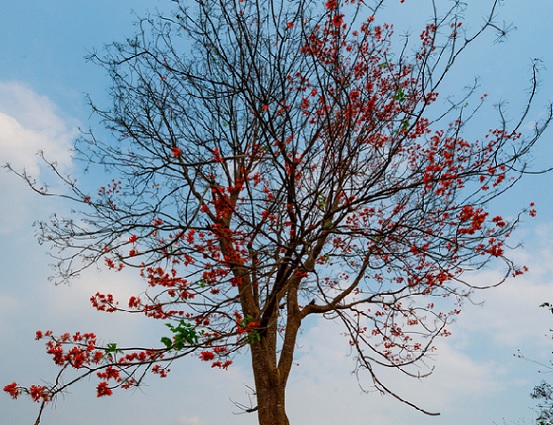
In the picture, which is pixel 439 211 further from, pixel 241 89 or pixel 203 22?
pixel 203 22

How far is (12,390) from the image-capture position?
4.84m

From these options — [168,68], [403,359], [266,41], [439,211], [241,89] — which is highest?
[168,68]

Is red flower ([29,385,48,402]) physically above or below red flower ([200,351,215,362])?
below

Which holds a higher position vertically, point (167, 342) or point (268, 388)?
point (268, 388)

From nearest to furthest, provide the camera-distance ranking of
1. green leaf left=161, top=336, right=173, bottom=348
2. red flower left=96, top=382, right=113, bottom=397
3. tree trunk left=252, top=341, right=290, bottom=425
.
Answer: green leaf left=161, top=336, right=173, bottom=348
red flower left=96, top=382, right=113, bottom=397
tree trunk left=252, top=341, right=290, bottom=425

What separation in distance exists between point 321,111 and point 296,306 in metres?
2.92

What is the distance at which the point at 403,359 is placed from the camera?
7434 mm

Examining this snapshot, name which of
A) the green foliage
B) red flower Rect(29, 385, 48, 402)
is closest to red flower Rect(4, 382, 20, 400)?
red flower Rect(29, 385, 48, 402)

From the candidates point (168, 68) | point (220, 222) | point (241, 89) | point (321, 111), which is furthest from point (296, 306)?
point (168, 68)

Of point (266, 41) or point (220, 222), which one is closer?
point (266, 41)

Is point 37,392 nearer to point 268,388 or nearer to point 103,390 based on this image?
point 103,390

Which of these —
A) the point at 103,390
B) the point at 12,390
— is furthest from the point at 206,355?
the point at 12,390

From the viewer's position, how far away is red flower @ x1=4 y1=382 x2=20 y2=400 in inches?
190

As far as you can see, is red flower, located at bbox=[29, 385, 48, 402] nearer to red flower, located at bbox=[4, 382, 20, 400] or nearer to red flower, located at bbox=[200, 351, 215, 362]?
red flower, located at bbox=[4, 382, 20, 400]
